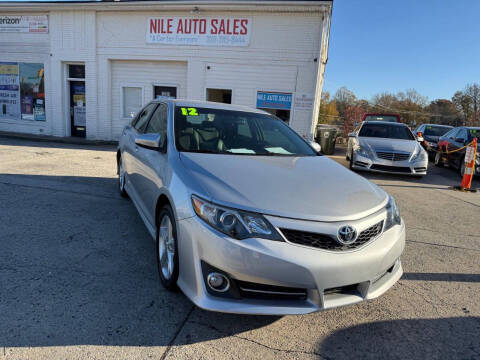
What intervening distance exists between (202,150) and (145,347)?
170 centimetres

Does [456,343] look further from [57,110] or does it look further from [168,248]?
[57,110]

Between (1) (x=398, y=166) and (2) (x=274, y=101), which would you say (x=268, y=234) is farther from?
(2) (x=274, y=101)

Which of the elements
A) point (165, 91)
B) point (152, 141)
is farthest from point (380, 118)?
point (152, 141)

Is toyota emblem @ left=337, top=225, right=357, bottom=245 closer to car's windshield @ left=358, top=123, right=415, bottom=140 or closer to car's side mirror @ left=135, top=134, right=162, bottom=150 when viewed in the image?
car's side mirror @ left=135, top=134, right=162, bottom=150

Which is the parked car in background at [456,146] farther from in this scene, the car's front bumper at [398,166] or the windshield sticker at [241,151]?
the windshield sticker at [241,151]

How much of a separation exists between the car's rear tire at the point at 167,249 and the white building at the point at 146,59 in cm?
994

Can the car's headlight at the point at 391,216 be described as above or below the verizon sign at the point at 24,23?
below

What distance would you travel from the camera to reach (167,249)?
2816mm

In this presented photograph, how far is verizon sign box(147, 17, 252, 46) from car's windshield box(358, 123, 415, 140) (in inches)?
207

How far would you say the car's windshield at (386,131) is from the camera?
9.80m

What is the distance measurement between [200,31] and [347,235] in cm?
1196

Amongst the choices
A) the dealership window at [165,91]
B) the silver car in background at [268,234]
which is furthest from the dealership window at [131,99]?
the silver car in background at [268,234]

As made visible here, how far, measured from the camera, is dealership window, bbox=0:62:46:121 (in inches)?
555

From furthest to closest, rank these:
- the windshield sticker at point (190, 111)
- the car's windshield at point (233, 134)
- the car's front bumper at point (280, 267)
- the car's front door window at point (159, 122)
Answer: the windshield sticker at point (190, 111) → the car's front door window at point (159, 122) → the car's windshield at point (233, 134) → the car's front bumper at point (280, 267)
